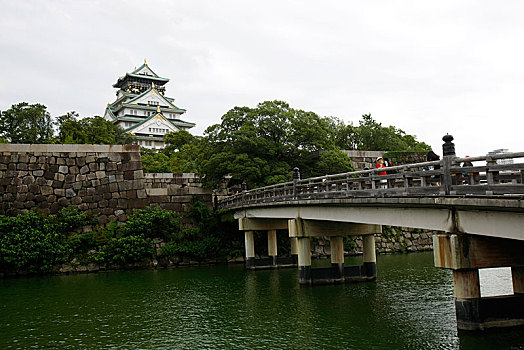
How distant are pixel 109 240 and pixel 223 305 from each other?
16621 millimetres

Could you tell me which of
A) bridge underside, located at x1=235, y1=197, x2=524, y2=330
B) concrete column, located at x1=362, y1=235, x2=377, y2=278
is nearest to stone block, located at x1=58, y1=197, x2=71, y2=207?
concrete column, located at x1=362, y1=235, x2=377, y2=278

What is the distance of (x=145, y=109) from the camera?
82.1m

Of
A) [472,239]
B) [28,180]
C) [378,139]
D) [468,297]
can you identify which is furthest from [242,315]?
[378,139]

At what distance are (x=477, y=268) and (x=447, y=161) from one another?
271 centimetres

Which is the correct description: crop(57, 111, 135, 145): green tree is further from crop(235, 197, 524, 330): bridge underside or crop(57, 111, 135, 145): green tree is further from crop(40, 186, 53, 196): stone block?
crop(235, 197, 524, 330): bridge underside

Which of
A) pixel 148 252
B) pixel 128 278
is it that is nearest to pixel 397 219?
pixel 128 278

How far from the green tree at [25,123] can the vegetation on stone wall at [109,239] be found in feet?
69.7

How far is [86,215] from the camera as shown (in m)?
32.5

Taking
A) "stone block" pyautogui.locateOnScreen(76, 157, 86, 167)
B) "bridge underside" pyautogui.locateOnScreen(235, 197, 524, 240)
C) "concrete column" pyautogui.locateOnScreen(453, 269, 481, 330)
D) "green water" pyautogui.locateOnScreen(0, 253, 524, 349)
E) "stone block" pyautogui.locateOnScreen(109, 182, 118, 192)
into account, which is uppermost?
"stone block" pyautogui.locateOnScreen(76, 157, 86, 167)

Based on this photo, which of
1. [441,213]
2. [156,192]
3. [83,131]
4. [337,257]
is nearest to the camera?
[441,213]

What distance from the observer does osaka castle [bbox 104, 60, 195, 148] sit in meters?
75.6

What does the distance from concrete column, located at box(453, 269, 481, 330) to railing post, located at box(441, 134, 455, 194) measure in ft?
7.01

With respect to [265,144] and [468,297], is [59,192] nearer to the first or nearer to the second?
[265,144]

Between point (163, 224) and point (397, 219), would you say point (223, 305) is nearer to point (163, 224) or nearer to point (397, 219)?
point (397, 219)
